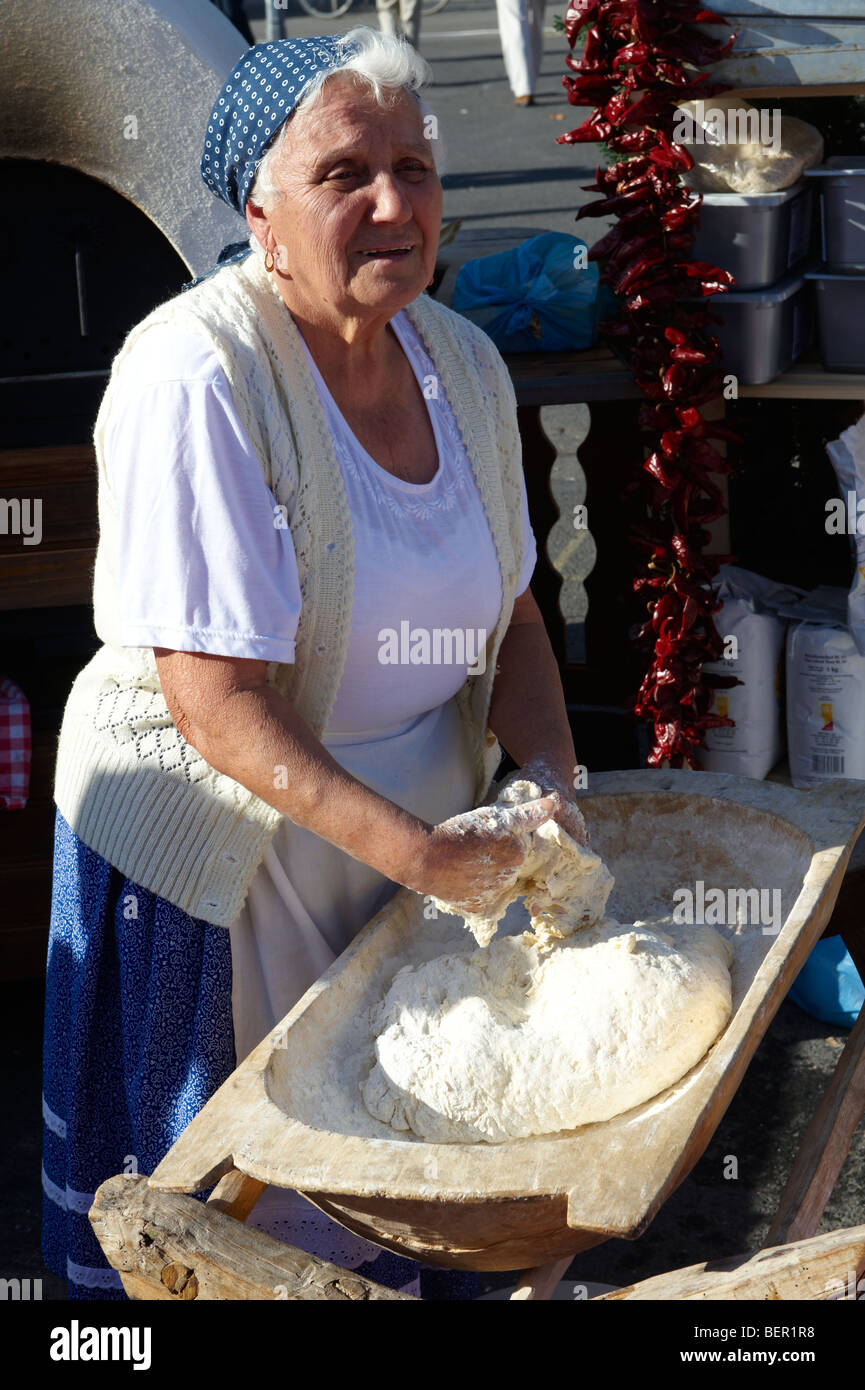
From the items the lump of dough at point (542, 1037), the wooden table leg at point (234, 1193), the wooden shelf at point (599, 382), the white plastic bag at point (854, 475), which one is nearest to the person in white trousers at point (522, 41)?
the wooden shelf at point (599, 382)

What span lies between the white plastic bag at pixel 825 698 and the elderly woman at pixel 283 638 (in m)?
1.29

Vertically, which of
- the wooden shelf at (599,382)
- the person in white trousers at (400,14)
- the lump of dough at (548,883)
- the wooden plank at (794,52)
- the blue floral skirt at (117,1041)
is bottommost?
the blue floral skirt at (117,1041)

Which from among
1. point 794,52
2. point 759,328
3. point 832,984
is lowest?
point 832,984

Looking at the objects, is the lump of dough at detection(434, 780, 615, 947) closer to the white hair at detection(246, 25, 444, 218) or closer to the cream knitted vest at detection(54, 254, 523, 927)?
the cream knitted vest at detection(54, 254, 523, 927)

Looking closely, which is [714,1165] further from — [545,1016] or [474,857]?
A: [474,857]

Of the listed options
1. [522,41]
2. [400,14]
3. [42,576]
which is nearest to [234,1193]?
[42,576]

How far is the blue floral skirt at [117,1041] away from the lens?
1.87 m

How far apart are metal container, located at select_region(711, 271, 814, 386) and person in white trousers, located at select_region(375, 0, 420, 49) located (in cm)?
802

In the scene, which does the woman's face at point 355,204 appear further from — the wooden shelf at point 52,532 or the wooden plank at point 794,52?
the wooden shelf at point 52,532

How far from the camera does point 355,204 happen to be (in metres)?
1.67

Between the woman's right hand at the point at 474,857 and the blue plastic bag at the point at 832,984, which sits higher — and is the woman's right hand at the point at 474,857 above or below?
above

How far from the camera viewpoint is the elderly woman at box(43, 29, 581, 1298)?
5.41 ft

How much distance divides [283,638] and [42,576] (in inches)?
59.8

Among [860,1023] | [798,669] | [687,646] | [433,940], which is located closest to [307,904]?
[433,940]
